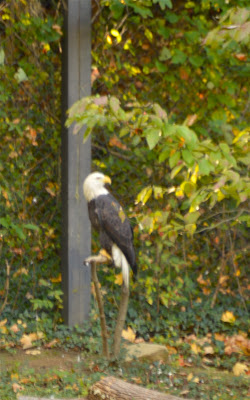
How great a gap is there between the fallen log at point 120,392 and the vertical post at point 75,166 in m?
1.85

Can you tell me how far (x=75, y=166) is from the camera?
479 centimetres

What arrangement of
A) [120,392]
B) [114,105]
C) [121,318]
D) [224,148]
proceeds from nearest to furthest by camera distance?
1. [120,392]
2. [224,148]
3. [114,105]
4. [121,318]

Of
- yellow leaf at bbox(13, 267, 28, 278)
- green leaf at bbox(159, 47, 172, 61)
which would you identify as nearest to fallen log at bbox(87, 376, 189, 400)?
yellow leaf at bbox(13, 267, 28, 278)

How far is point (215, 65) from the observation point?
5.49 m

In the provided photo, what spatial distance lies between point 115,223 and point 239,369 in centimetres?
136

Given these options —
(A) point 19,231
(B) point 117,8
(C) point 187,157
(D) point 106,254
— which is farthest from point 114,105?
(B) point 117,8

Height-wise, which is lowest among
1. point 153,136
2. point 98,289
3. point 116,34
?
point 98,289

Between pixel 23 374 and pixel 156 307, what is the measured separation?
1.48 meters

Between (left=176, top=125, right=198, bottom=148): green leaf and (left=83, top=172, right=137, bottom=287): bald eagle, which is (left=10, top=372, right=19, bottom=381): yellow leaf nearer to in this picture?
(left=83, top=172, right=137, bottom=287): bald eagle

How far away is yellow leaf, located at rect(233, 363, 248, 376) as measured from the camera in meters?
4.52

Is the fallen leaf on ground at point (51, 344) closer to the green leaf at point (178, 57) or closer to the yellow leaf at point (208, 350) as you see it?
the yellow leaf at point (208, 350)

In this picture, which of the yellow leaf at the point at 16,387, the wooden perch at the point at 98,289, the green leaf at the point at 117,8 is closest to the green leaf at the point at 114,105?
the wooden perch at the point at 98,289

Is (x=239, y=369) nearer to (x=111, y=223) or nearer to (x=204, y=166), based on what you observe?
(x=111, y=223)

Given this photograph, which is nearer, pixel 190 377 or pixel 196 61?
pixel 190 377
